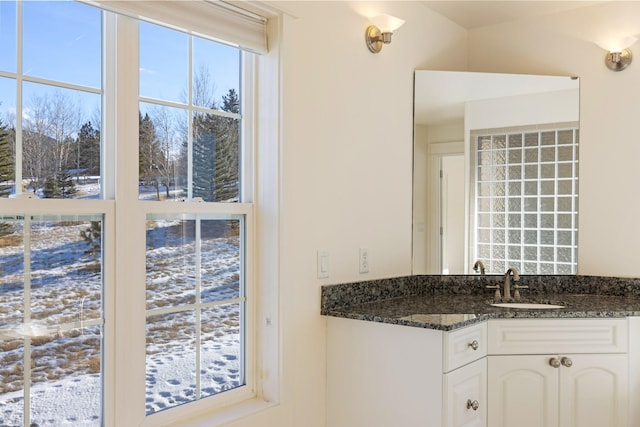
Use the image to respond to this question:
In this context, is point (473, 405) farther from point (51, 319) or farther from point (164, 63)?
point (164, 63)

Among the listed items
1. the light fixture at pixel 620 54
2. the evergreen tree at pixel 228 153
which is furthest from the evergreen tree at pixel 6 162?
the light fixture at pixel 620 54

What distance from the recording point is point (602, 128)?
121 inches

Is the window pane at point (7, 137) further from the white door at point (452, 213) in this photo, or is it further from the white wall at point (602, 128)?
the white wall at point (602, 128)

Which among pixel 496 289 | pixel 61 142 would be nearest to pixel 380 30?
pixel 496 289

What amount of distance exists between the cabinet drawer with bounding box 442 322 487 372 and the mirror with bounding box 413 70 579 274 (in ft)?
2.33

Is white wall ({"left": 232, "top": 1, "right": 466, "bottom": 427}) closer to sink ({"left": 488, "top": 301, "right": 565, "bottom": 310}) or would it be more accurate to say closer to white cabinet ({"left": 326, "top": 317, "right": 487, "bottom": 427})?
white cabinet ({"left": 326, "top": 317, "right": 487, "bottom": 427})

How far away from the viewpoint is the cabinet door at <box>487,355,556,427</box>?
2471 millimetres

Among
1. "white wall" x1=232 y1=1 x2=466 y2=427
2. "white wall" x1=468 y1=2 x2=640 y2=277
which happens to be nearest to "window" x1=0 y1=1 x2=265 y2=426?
"white wall" x1=232 y1=1 x2=466 y2=427

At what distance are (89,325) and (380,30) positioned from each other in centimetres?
177

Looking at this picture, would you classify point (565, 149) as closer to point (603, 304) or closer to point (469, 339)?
point (603, 304)

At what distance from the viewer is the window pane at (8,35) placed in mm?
1587

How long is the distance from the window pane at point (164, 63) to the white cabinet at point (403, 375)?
113 centimetres

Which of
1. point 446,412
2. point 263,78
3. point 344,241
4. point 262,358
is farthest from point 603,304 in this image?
point 263,78

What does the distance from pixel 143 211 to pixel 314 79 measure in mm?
925
